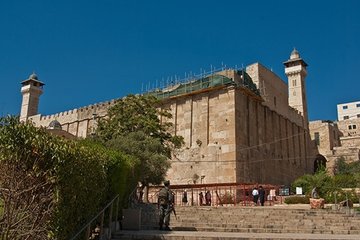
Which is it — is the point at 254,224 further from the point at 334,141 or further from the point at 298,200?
the point at 334,141

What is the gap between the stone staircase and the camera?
9.95 meters

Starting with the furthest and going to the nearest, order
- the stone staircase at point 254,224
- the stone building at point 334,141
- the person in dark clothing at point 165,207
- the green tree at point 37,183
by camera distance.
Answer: the stone building at point 334,141 < the person in dark clothing at point 165,207 < the stone staircase at point 254,224 < the green tree at point 37,183

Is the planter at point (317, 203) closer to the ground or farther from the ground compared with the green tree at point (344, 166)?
closer to the ground

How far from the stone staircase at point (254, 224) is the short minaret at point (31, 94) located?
46585mm

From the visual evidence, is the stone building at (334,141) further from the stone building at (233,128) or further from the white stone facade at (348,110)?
the white stone facade at (348,110)

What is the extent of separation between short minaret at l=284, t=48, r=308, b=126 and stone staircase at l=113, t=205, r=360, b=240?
1438 inches

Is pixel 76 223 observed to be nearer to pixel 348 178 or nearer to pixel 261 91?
pixel 348 178

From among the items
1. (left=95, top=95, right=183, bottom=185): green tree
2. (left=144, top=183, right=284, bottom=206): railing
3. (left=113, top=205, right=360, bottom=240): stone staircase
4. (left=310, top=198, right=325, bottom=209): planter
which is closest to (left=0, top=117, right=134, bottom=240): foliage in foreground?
(left=113, top=205, right=360, bottom=240): stone staircase

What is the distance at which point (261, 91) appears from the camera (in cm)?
3891

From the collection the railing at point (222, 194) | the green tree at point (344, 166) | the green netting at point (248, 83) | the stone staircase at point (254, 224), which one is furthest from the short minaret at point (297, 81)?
the stone staircase at point (254, 224)

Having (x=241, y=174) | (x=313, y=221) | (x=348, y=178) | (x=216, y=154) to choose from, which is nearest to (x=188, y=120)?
(x=216, y=154)

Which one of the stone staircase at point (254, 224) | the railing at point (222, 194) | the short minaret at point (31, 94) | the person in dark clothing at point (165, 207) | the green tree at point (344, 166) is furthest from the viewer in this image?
the short minaret at point (31, 94)

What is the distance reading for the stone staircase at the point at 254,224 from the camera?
9.95 m

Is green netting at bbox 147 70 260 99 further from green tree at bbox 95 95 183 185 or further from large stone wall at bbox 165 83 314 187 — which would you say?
green tree at bbox 95 95 183 185
